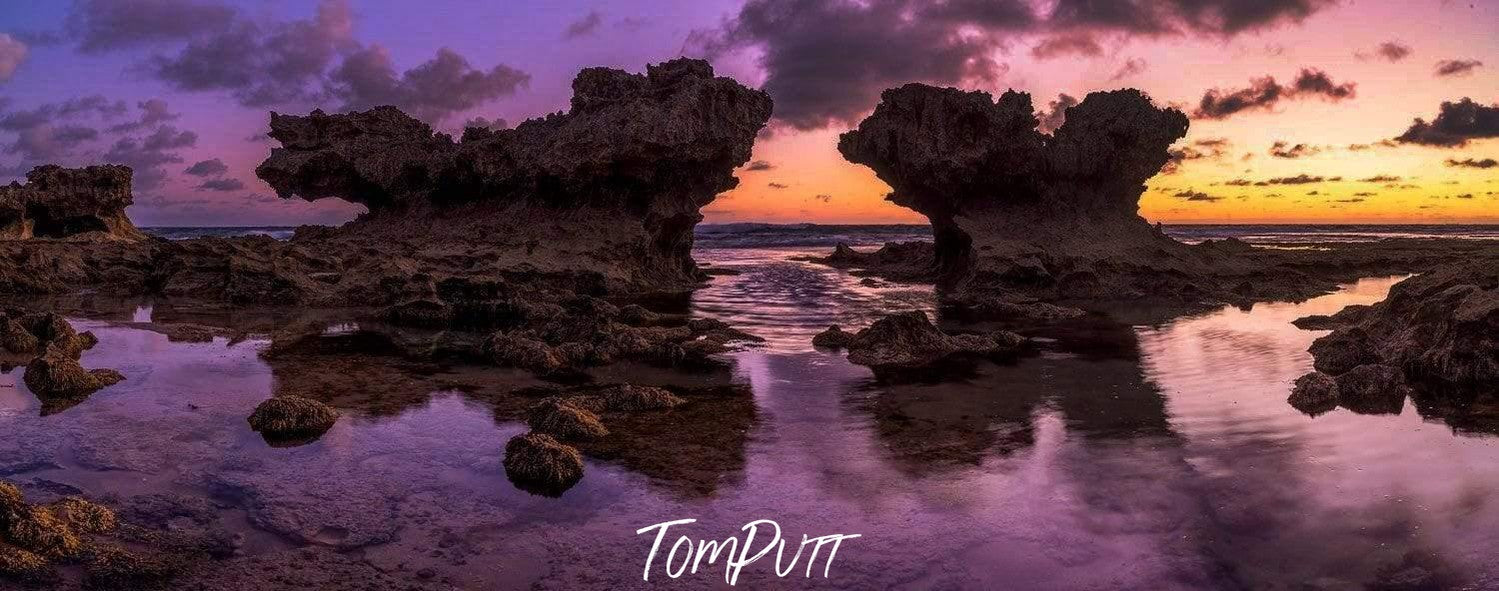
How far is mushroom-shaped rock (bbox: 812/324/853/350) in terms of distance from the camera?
14.0m

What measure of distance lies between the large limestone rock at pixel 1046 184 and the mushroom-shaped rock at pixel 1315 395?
14.0 metres

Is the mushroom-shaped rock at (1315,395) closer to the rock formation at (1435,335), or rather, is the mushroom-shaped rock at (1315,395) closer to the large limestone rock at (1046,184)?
the rock formation at (1435,335)

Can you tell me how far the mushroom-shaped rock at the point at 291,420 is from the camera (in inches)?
313

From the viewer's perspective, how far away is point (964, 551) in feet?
17.5

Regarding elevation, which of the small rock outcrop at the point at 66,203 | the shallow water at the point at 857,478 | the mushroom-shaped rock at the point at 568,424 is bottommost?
the shallow water at the point at 857,478

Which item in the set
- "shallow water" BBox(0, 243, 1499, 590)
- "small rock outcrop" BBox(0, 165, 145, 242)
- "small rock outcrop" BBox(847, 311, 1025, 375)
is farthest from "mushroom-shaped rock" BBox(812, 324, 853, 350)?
"small rock outcrop" BBox(0, 165, 145, 242)

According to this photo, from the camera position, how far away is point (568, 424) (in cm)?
807

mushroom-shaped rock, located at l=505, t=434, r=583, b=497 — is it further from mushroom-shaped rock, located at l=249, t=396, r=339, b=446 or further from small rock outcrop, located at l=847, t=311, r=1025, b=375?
small rock outcrop, located at l=847, t=311, r=1025, b=375

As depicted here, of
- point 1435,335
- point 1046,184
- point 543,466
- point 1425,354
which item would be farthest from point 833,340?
point 1046,184

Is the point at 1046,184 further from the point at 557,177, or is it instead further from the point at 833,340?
the point at 833,340

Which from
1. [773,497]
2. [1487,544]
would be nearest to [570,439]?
[773,497]

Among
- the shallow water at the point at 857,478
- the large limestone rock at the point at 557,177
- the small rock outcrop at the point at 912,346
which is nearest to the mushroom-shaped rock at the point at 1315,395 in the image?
the shallow water at the point at 857,478

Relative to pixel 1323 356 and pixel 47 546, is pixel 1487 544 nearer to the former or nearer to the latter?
pixel 1323 356

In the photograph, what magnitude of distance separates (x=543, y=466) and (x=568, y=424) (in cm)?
144
